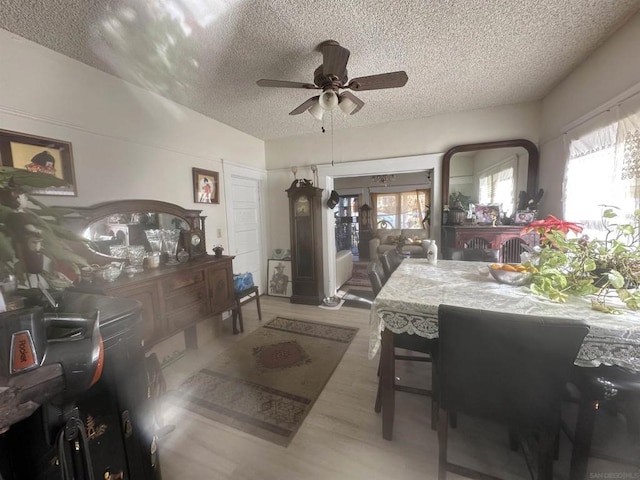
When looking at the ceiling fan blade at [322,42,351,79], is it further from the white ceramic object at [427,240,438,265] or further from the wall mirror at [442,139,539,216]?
the wall mirror at [442,139,539,216]

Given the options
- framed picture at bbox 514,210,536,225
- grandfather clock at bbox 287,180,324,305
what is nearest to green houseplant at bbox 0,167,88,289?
grandfather clock at bbox 287,180,324,305

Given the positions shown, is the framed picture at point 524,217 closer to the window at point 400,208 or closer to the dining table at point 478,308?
the dining table at point 478,308

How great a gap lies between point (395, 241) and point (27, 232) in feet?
21.0

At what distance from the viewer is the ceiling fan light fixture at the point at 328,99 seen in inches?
75.0

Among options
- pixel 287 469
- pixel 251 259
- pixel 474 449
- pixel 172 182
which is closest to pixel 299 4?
pixel 172 182

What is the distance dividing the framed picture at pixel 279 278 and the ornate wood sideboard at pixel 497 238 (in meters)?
2.46

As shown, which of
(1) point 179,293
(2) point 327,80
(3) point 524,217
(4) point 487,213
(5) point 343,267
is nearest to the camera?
(2) point 327,80

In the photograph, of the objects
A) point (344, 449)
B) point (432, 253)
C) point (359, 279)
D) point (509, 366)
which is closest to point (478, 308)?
point (509, 366)

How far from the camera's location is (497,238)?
116 inches

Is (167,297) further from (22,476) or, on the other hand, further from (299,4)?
(299,4)

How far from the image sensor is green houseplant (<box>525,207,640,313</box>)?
1312 mm

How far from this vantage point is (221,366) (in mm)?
2297

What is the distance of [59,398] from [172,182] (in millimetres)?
2480

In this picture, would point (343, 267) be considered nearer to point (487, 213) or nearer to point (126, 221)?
point (487, 213)
